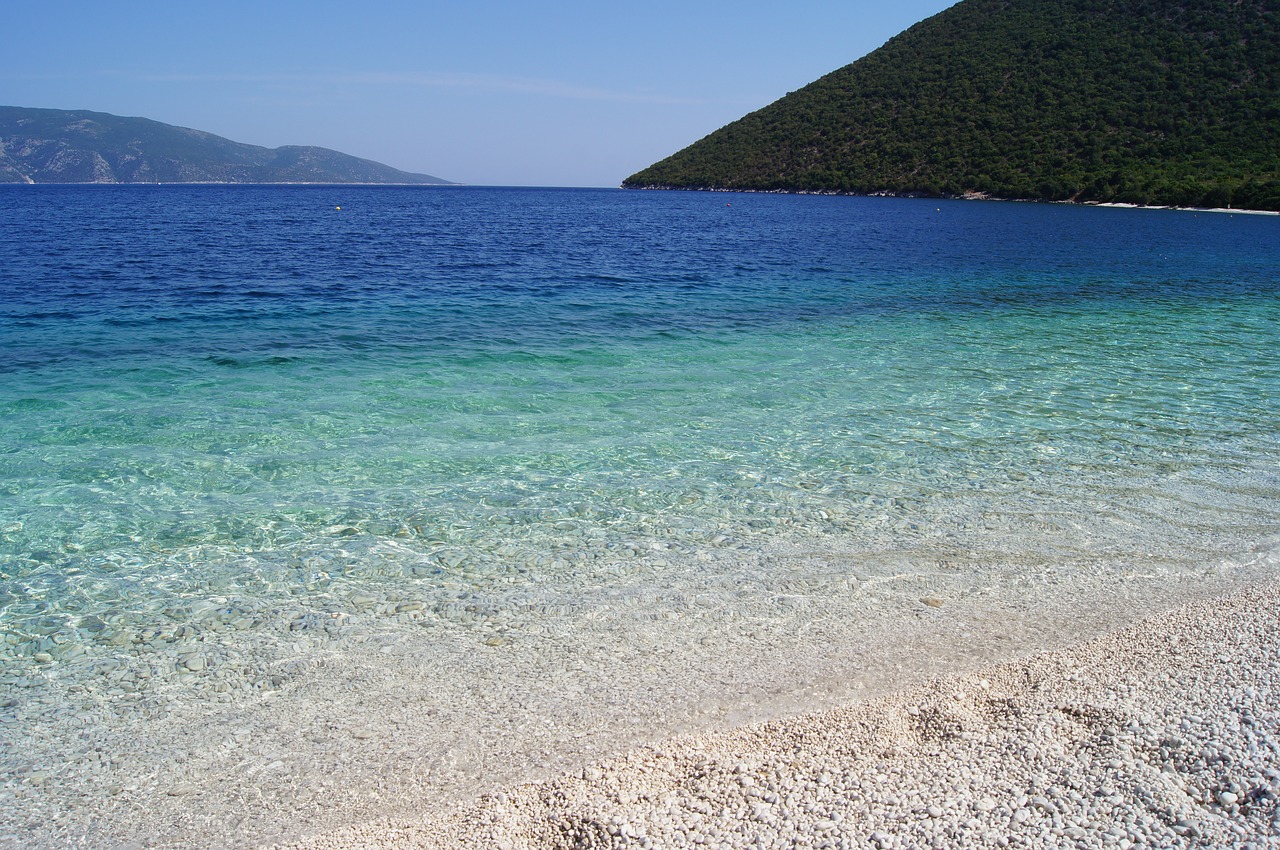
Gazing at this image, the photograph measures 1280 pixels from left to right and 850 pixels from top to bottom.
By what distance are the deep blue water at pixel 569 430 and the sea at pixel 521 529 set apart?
0.20 ft

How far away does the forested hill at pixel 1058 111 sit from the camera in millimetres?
82188

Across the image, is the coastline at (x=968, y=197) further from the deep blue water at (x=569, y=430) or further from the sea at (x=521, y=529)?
the sea at (x=521, y=529)

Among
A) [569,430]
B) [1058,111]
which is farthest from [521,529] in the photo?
[1058,111]

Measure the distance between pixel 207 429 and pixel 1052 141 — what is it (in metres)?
107

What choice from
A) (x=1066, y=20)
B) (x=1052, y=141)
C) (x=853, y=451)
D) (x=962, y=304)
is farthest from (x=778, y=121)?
(x=853, y=451)

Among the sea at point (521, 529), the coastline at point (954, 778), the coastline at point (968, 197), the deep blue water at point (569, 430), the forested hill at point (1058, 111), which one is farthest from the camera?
the forested hill at point (1058, 111)

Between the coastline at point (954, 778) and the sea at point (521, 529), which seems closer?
the coastline at point (954, 778)

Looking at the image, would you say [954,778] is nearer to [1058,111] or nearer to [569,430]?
[569,430]

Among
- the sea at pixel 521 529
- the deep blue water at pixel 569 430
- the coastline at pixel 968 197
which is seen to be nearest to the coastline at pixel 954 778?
the sea at pixel 521 529

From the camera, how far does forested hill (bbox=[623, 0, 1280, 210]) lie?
82.2 meters

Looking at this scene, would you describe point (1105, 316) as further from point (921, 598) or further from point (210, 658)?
point (210, 658)

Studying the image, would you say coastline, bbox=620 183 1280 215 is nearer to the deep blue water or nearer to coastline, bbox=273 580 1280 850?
the deep blue water

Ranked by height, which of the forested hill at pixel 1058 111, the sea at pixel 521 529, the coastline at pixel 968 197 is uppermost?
the forested hill at pixel 1058 111

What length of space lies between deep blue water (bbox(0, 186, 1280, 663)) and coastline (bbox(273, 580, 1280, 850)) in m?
2.17
